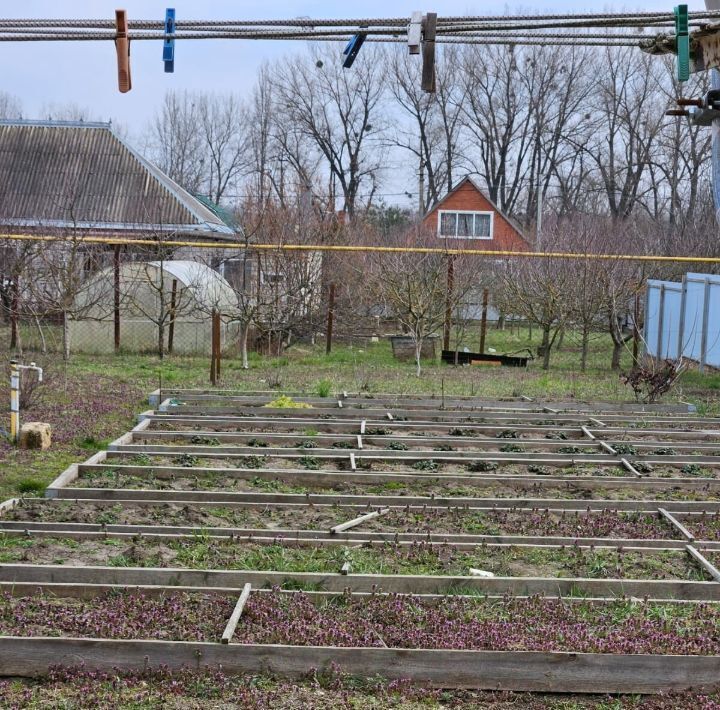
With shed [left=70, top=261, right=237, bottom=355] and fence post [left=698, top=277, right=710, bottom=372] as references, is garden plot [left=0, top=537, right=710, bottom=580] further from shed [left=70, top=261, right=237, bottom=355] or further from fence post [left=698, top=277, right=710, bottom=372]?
shed [left=70, top=261, right=237, bottom=355]

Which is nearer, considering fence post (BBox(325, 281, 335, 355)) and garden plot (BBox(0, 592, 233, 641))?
garden plot (BBox(0, 592, 233, 641))

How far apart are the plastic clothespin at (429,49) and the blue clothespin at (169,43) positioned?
5.31 feet

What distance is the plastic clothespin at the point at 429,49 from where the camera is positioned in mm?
6215

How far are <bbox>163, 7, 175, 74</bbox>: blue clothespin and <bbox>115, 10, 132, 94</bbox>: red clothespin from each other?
267 millimetres

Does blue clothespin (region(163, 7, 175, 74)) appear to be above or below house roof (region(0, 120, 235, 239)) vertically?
below

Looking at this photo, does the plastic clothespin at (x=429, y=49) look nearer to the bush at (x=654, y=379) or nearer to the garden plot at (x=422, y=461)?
the garden plot at (x=422, y=461)

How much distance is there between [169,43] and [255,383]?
8.19m

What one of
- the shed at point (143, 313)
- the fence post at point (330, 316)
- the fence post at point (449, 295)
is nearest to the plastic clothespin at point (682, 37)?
the fence post at point (449, 295)

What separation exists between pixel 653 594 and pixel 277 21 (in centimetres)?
406

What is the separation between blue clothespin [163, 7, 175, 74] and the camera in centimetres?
634

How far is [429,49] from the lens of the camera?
6426 millimetres

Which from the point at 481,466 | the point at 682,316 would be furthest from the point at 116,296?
the point at 481,466

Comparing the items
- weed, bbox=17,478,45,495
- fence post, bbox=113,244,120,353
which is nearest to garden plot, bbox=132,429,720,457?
weed, bbox=17,478,45,495

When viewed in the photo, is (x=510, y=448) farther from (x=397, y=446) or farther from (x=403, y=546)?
(x=403, y=546)
